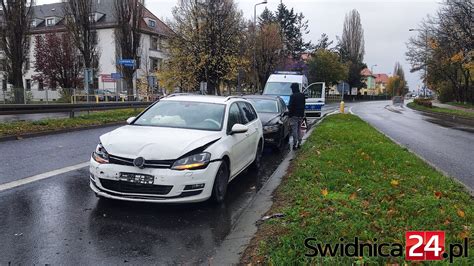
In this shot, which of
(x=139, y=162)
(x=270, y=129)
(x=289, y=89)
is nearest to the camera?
(x=139, y=162)

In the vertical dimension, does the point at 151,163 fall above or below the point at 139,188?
above

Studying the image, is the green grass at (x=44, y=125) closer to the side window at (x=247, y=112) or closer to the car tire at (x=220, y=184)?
the side window at (x=247, y=112)

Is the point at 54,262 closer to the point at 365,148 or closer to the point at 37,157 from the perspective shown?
the point at 37,157

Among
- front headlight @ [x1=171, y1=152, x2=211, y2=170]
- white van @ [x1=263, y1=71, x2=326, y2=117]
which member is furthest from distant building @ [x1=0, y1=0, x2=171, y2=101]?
front headlight @ [x1=171, y1=152, x2=211, y2=170]

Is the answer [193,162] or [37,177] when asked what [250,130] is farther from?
[37,177]

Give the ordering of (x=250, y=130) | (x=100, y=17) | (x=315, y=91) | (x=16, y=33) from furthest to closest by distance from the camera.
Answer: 1. (x=100, y=17)
2. (x=16, y=33)
3. (x=315, y=91)
4. (x=250, y=130)

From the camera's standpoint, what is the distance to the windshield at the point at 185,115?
20.8 feet

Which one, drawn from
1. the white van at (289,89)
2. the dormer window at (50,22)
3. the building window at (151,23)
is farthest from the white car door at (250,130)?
the dormer window at (50,22)

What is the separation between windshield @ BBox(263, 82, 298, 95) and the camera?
21.2m

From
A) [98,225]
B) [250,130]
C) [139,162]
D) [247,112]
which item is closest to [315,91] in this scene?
[247,112]

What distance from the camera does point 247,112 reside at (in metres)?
8.09

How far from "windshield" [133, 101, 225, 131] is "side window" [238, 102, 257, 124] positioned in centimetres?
98

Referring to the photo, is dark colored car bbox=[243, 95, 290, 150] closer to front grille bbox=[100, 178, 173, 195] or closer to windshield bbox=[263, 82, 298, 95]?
front grille bbox=[100, 178, 173, 195]

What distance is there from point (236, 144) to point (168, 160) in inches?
66.2
